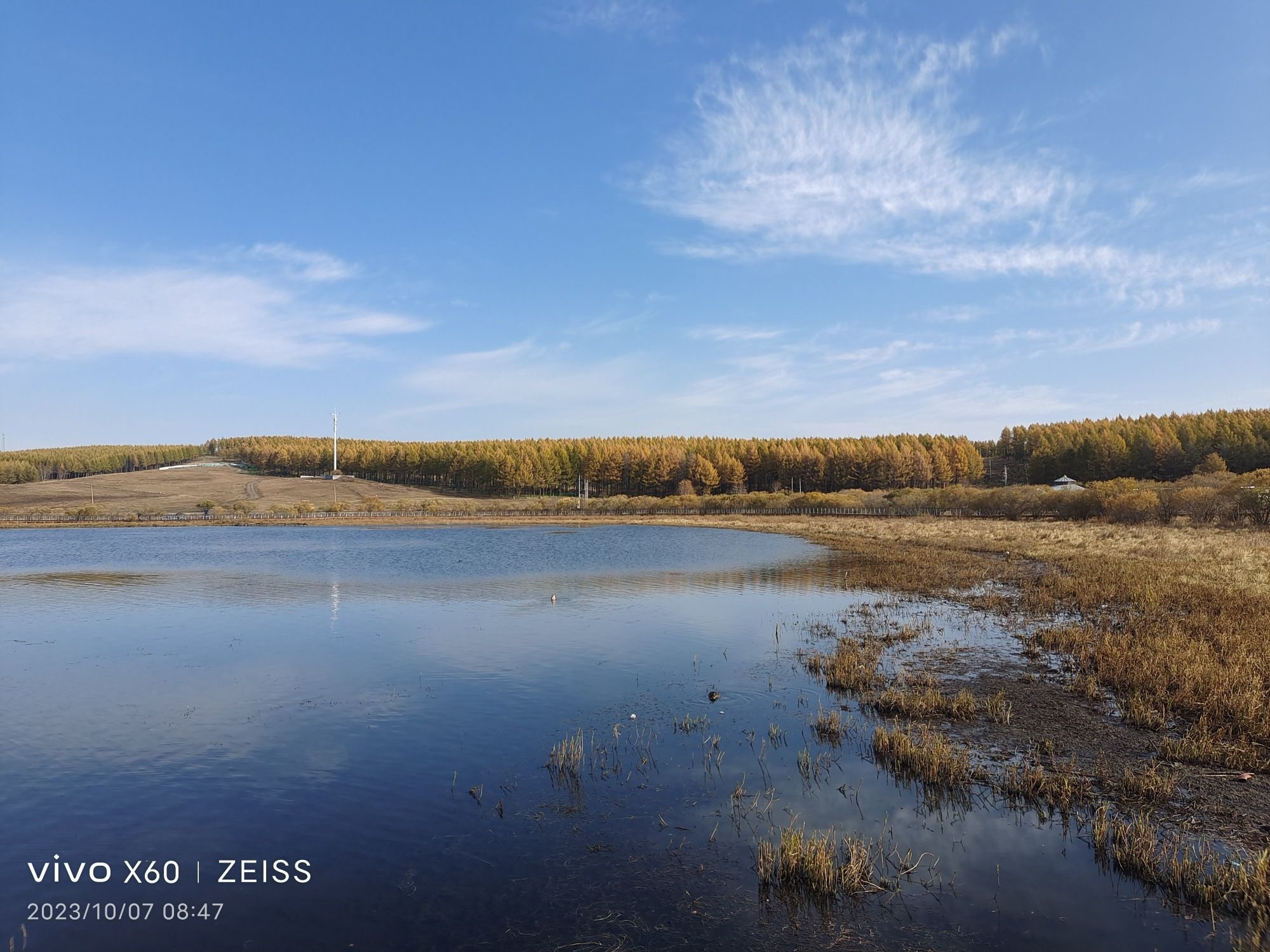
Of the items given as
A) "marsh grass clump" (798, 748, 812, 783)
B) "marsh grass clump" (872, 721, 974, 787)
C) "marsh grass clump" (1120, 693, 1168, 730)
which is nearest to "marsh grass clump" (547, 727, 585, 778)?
"marsh grass clump" (798, 748, 812, 783)

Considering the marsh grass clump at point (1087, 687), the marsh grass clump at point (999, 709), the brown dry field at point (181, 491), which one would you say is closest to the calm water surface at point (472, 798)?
the marsh grass clump at point (999, 709)

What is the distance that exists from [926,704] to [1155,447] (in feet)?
451

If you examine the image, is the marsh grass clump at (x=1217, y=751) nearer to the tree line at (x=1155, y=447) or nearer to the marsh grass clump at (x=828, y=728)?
the marsh grass clump at (x=828, y=728)

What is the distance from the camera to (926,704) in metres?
14.6

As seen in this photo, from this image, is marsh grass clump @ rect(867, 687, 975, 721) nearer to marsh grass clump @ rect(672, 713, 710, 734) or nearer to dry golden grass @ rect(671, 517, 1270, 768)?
dry golden grass @ rect(671, 517, 1270, 768)

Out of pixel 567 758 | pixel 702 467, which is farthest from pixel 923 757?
pixel 702 467

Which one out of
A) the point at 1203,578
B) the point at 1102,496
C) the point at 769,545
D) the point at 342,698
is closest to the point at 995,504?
the point at 1102,496

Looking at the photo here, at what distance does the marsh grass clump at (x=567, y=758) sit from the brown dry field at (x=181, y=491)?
12274 centimetres

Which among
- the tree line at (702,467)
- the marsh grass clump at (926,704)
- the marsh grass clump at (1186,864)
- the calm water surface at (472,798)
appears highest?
the tree line at (702,467)

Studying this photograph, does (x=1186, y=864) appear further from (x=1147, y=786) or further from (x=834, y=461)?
(x=834, y=461)

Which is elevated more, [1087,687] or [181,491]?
[181,491]

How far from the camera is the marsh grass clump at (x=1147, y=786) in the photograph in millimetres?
10172

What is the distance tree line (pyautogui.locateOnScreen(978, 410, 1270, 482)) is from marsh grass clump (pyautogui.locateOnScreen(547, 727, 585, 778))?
12632 cm

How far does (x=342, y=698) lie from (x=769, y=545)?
1888 inches
